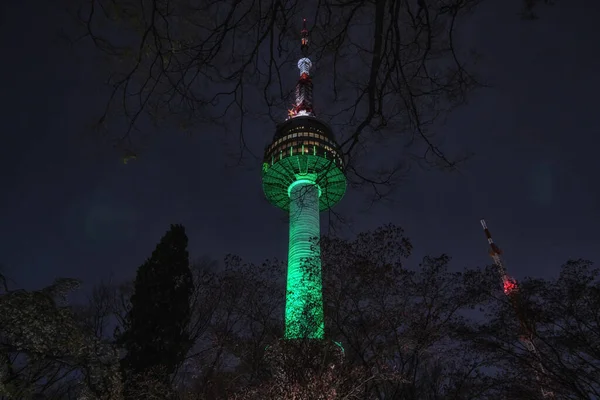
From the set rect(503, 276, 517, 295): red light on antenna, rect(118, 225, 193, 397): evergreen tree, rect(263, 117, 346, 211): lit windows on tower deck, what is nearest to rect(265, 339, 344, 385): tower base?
rect(118, 225, 193, 397): evergreen tree

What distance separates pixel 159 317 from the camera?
1444cm

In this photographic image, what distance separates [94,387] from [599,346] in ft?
41.9

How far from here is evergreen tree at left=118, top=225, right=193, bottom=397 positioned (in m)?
13.4

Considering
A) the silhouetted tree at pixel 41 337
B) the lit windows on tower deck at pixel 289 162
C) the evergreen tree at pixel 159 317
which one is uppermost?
the lit windows on tower deck at pixel 289 162

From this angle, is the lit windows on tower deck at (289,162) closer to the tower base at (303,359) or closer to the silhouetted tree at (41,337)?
the tower base at (303,359)

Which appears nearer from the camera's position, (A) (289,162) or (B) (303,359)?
(B) (303,359)

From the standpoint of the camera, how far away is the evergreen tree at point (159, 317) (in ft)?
44.1

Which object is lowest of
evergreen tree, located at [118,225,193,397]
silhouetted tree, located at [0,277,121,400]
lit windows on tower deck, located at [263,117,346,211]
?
silhouetted tree, located at [0,277,121,400]

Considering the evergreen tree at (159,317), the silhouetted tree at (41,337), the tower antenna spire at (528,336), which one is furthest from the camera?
the evergreen tree at (159,317)

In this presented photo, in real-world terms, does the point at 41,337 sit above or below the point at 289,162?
below

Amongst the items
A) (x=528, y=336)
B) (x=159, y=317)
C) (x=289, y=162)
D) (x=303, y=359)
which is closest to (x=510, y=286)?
(x=528, y=336)

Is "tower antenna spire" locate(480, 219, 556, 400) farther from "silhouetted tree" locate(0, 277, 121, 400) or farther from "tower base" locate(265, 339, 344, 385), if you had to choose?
"silhouetted tree" locate(0, 277, 121, 400)

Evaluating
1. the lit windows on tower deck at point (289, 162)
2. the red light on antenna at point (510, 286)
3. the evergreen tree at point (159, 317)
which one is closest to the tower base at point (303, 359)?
the evergreen tree at point (159, 317)

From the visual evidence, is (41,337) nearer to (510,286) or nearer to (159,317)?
(159,317)
